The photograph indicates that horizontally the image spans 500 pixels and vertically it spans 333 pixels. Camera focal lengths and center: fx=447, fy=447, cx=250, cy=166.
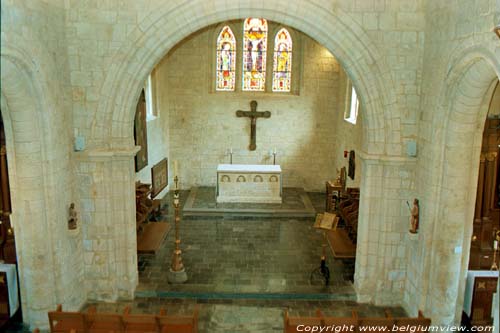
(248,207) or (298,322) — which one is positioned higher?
(298,322)

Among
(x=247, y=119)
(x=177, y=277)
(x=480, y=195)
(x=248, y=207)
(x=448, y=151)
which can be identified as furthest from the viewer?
(x=247, y=119)

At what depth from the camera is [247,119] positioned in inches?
634

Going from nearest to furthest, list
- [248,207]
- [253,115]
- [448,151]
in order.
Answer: [448,151] → [248,207] → [253,115]

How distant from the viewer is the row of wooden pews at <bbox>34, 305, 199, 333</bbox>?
20.1 ft

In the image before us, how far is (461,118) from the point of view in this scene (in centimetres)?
676

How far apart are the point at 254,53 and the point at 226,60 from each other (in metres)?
1.03

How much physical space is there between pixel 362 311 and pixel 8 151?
21.7 ft

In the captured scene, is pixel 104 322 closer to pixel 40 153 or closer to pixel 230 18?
pixel 40 153

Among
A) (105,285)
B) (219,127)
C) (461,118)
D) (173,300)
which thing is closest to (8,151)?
(105,285)

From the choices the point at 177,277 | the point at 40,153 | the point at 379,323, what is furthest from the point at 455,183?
the point at 40,153

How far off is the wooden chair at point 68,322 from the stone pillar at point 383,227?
4.99 meters

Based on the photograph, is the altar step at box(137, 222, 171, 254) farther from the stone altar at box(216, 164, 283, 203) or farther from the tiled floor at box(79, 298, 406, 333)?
the stone altar at box(216, 164, 283, 203)

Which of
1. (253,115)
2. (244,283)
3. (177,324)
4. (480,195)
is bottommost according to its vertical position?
(244,283)

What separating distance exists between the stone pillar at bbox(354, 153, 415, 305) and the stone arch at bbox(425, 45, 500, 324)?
0.86m
